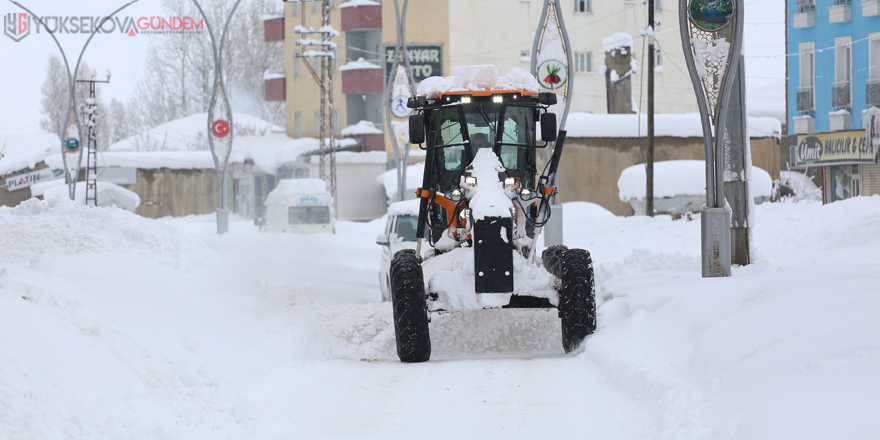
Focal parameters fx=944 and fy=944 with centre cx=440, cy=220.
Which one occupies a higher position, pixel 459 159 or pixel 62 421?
pixel 459 159

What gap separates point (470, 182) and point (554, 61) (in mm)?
9884

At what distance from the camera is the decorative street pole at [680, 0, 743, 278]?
11.6m

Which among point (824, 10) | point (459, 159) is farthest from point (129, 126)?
point (459, 159)

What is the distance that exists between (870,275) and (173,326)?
6.29 meters

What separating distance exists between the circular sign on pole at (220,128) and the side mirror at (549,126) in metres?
21.3

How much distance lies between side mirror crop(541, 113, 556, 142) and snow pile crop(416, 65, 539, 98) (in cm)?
59

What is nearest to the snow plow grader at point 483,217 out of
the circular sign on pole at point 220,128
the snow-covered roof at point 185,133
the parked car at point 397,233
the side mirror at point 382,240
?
the side mirror at point 382,240

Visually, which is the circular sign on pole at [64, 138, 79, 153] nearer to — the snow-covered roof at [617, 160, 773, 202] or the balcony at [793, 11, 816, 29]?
the snow-covered roof at [617, 160, 773, 202]

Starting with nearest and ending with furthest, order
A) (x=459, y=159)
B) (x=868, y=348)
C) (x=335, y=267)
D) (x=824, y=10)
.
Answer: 1. (x=868, y=348)
2. (x=459, y=159)
3. (x=335, y=267)
4. (x=824, y=10)

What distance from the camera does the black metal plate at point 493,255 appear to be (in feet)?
28.1

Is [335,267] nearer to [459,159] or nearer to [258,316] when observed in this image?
[258,316]

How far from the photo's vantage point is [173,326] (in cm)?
921

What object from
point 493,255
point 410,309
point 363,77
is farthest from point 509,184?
point 363,77

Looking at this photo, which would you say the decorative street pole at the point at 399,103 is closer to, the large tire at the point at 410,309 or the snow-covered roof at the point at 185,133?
the large tire at the point at 410,309
